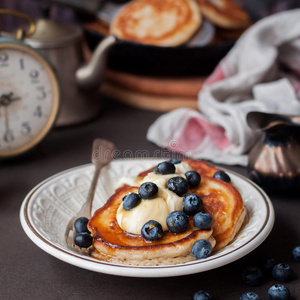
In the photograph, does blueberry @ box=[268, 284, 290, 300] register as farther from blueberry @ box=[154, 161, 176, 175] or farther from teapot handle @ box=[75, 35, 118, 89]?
teapot handle @ box=[75, 35, 118, 89]

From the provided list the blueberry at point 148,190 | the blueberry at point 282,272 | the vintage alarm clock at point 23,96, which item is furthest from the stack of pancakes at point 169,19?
the blueberry at point 282,272

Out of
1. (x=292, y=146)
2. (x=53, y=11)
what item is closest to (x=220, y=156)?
(x=292, y=146)

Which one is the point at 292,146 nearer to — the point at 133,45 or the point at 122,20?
the point at 133,45

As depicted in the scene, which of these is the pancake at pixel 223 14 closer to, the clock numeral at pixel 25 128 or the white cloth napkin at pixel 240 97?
the white cloth napkin at pixel 240 97

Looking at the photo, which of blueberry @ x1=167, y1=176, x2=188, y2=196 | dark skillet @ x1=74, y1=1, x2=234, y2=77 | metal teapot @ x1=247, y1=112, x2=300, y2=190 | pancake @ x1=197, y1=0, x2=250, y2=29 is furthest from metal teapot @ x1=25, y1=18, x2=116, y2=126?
blueberry @ x1=167, y1=176, x2=188, y2=196

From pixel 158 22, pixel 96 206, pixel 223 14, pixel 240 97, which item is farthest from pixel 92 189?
pixel 223 14

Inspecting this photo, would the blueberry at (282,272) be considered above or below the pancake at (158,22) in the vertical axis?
below

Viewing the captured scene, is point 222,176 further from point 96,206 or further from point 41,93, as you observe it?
point 41,93
